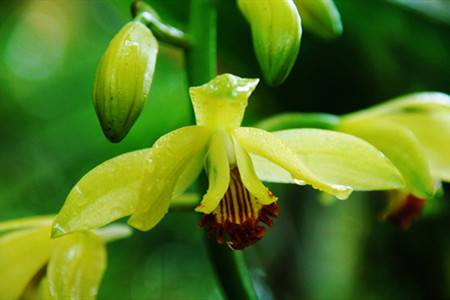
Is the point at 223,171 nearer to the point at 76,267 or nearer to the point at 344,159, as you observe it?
the point at 344,159

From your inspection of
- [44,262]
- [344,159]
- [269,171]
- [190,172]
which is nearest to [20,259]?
[44,262]

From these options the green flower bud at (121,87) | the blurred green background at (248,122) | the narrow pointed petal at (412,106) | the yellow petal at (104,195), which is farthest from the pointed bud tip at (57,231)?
the blurred green background at (248,122)

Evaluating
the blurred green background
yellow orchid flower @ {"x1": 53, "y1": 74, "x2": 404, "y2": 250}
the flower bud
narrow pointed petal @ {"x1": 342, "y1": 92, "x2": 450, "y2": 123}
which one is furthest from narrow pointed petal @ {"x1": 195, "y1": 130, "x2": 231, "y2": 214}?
the blurred green background

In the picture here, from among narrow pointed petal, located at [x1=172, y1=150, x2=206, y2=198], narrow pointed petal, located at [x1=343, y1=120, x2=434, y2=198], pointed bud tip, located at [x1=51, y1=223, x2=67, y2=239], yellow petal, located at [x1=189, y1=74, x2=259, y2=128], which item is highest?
yellow petal, located at [x1=189, y1=74, x2=259, y2=128]

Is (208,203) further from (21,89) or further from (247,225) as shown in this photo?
(21,89)

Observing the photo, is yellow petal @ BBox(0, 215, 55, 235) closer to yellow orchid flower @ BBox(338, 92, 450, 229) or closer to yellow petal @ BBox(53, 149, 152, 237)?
yellow petal @ BBox(53, 149, 152, 237)

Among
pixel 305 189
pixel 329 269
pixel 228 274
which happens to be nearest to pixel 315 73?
pixel 305 189

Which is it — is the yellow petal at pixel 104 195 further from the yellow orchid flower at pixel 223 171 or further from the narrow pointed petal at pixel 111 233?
the narrow pointed petal at pixel 111 233
